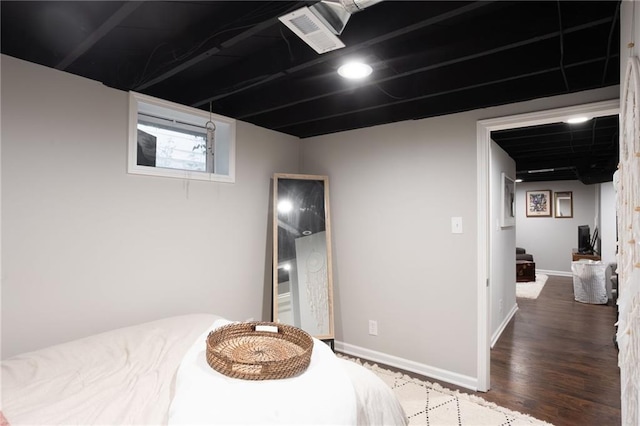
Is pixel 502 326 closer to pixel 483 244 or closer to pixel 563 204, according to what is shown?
pixel 483 244

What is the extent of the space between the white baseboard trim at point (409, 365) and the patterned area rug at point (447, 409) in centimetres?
13

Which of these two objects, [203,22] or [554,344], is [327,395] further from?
[554,344]

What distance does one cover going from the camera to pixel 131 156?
7.12ft

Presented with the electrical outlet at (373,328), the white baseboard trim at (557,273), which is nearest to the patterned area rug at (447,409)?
the electrical outlet at (373,328)

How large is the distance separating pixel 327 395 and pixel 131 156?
6.37ft

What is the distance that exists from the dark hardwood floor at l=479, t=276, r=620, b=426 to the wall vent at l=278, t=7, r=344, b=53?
2.60 m

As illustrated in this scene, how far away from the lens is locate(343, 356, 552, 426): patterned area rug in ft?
6.88

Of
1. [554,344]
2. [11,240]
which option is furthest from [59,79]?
[554,344]

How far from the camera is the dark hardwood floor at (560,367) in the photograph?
2289 mm

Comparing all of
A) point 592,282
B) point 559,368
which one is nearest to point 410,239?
point 559,368

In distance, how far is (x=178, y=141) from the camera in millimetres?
2605

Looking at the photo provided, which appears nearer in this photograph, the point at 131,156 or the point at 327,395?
the point at 327,395

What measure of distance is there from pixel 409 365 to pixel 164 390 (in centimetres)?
212

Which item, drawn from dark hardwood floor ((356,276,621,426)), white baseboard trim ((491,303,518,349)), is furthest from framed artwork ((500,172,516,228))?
dark hardwood floor ((356,276,621,426))
